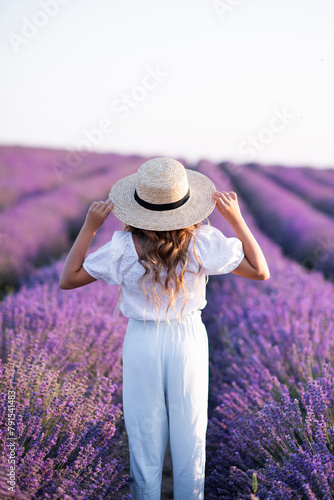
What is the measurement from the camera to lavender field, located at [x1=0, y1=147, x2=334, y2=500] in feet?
4.99

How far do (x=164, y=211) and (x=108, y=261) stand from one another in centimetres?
26

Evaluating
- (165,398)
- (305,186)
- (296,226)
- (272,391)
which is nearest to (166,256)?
(165,398)

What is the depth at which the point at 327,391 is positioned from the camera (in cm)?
181

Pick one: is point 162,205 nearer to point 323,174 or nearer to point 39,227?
point 39,227

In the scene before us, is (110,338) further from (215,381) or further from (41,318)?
(215,381)

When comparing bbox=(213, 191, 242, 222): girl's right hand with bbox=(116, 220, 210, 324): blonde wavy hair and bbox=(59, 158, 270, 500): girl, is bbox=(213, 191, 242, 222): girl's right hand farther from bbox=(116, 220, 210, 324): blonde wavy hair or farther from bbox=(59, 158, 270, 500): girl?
bbox=(116, 220, 210, 324): blonde wavy hair

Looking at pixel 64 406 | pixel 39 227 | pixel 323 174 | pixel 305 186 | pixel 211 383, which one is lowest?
pixel 39 227

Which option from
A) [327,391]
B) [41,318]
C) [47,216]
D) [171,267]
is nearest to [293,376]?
[327,391]

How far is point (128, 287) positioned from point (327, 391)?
3.24ft

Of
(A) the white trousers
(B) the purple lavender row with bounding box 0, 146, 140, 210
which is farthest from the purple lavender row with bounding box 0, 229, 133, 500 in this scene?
(B) the purple lavender row with bounding box 0, 146, 140, 210

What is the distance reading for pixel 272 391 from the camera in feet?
7.17

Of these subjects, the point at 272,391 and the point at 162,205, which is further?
the point at 272,391

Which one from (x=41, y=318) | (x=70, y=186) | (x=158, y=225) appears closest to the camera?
(x=158, y=225)

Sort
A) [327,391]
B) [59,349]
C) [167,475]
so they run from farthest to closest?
[167,475], [59,349], [327,391]
